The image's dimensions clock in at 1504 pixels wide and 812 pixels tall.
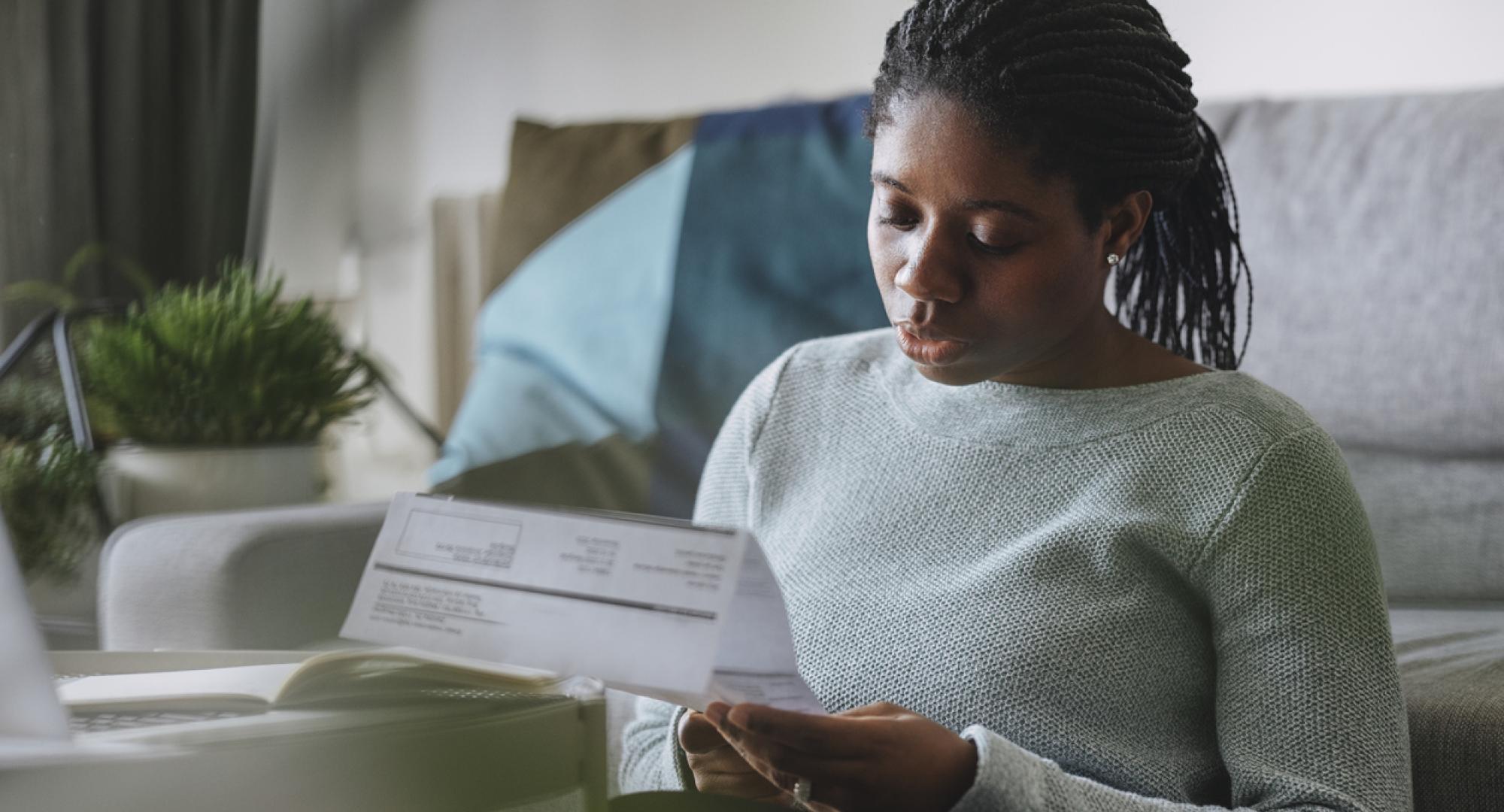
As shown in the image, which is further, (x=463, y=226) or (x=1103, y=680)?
(x=463, y=226)

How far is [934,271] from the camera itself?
0.72 meters

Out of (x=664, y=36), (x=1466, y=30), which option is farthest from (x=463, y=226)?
(x=1466, y=30)

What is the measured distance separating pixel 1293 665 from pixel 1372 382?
0.61 meters

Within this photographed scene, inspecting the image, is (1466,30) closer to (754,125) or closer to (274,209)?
(754,125)

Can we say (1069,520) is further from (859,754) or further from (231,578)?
(231,578)

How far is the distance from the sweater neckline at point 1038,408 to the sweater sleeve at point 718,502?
0.10 m

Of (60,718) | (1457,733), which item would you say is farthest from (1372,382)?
(60,718)

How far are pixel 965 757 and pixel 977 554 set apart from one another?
0.17 m

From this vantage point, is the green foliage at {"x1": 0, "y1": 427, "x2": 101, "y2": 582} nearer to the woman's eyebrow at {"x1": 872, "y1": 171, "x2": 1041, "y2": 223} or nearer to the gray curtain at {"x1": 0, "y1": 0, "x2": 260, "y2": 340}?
the gray curtain at {"x1": 0, "y1": 0, "x2": 260, "y2": 340}

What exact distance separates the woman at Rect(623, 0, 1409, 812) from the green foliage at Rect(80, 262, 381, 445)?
0.82 meters

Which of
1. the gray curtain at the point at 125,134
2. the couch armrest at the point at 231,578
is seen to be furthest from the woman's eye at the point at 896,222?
the gray curtain at the point at 125,134

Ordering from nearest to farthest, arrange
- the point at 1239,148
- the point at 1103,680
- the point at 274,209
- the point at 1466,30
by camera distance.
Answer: the point at 1103,680, the point at 1239,148, the point at 1466,30, the point at 274,209

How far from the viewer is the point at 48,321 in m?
1.63

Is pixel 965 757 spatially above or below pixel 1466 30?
below
